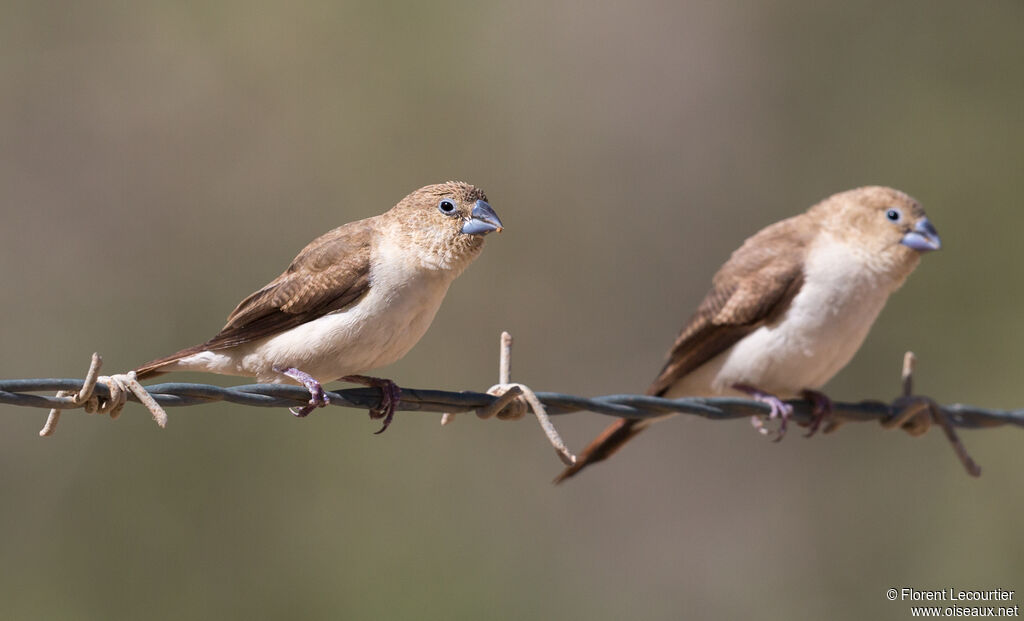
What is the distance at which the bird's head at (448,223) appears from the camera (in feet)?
13.7

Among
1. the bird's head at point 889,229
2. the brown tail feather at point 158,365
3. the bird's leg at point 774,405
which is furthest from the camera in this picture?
the bird's head at point 889,229

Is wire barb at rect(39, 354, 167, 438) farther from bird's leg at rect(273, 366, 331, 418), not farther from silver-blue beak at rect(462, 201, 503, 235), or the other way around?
silver-blue beak at rect(462, 201, 503, 235)

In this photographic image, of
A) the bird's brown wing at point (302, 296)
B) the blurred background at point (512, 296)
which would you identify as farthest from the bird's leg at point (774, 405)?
the blurred background at point (512, 296)

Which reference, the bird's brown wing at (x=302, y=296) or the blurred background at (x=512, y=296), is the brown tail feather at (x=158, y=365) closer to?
the bird's brown wing at (x=302, y=296)

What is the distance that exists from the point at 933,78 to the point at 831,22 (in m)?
1.25

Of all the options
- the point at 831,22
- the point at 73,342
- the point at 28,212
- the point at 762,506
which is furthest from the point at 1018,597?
the point at 28,212

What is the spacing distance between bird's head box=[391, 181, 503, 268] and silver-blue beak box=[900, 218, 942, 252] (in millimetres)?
2163

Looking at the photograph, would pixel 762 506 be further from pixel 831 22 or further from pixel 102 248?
pixel 102 248

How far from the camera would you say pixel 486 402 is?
3.82m

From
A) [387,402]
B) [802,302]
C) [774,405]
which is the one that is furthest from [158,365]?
[802,302]

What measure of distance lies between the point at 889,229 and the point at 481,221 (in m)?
2.17

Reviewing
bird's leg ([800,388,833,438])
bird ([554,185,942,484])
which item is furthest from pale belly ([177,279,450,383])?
bird's leg ([800,388,833,438])

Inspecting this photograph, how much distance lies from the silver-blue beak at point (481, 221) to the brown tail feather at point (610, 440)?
5.24 feet

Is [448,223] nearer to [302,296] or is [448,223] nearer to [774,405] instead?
[302,296]
